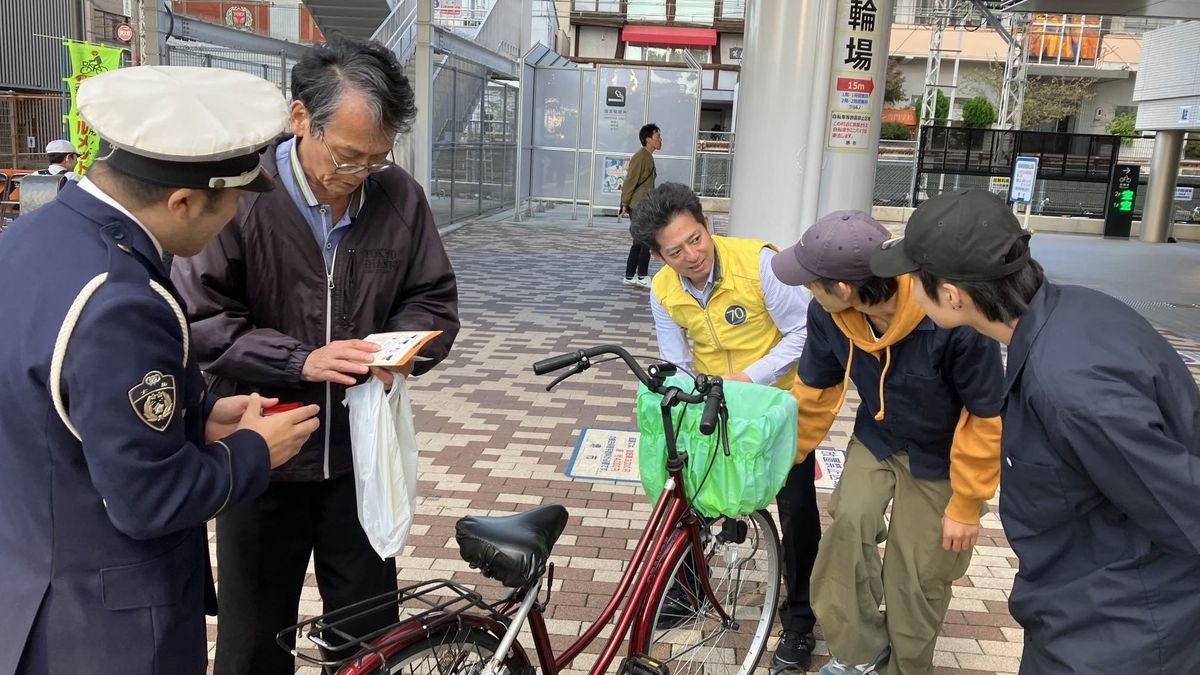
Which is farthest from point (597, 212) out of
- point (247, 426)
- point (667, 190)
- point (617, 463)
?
point (247, 426)

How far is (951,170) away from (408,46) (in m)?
11.3

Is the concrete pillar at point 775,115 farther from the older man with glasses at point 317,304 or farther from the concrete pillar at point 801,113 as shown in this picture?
the older man with glasses at point 317,304

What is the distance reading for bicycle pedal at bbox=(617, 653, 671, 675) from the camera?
2.59 meters

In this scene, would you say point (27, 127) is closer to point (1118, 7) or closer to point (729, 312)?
point (1118, 7)

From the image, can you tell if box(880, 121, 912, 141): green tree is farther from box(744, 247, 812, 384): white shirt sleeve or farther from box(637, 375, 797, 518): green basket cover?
box(637, 375, 797, 518): green basket cover

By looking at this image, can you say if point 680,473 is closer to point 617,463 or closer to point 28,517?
point 28,517

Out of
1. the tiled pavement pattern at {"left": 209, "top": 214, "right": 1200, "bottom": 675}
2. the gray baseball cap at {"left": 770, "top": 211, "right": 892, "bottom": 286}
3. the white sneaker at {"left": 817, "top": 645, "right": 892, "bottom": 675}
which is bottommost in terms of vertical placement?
the tiled pavement pattern at {"left": 209, "top": 214, "right": 1200, "bottom": 675}

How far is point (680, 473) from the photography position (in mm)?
2645

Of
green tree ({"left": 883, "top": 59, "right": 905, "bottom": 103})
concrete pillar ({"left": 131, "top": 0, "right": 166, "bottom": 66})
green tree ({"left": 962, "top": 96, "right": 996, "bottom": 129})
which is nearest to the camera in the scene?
concrete pillar ({"left": 131, "top": 0, "right": 166, "bottom": 66})

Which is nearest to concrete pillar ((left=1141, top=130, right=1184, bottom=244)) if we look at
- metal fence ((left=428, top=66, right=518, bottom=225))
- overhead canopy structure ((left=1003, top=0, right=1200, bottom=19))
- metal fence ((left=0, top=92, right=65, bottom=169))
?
overhead canopy structure ((left=1003, top=0, right=1200, bottom=19))

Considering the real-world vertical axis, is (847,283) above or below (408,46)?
below

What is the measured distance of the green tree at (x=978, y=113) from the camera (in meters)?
29.9

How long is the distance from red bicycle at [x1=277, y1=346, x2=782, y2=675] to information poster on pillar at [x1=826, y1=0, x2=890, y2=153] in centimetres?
460

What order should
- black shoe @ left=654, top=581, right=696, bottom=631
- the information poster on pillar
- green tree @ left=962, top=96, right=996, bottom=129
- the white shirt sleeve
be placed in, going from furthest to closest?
green tree @ left=962, top=96, right=996, bottom=129
the information poster on pillar
the white shirt sleeve
black shoe @ left=654, top=581, right=696, bottom=631
